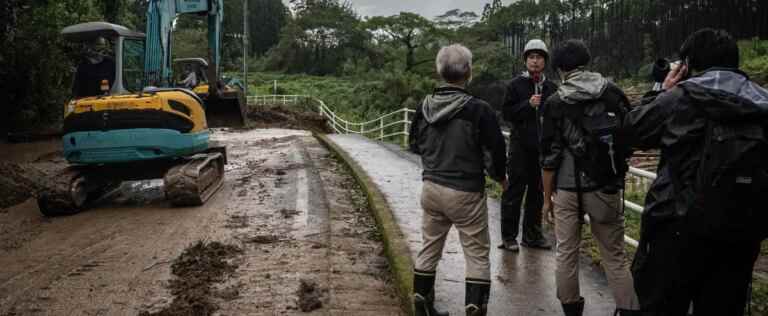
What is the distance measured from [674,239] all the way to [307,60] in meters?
68.0

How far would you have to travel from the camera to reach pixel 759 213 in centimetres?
274

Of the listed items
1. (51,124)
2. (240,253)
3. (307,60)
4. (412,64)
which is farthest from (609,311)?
(307,60)

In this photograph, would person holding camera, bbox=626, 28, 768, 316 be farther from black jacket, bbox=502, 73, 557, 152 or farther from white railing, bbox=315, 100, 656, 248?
black jacket, bbox=502, 73, 557, 152

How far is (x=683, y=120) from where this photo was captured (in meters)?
2.93

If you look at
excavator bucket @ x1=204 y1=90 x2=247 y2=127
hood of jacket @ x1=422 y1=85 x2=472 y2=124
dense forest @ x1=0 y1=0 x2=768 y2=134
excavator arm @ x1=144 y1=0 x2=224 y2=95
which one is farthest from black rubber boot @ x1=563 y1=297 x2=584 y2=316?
dense forest @ x1=0 y1=0 x2=768 y2=134

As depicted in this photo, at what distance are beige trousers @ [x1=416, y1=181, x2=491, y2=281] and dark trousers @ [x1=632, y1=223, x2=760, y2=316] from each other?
1126 millimetres

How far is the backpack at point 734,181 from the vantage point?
8.88ft

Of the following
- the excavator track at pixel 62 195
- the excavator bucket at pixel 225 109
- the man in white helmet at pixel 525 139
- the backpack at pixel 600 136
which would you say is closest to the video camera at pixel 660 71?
the backpack at pixel 600 136

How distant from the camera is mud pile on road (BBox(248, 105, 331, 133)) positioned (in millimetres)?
28562

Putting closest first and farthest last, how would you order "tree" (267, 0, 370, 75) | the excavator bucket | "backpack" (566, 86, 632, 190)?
"backpack" (566, 86, 632, 190) < the excavator bucket < "tree" (267, 0, 370, 75)

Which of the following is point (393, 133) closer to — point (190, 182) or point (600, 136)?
point (190, 182)

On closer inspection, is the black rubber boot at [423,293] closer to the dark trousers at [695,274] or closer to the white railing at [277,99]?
the dark trousers at [695,274]

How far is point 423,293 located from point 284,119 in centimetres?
2583

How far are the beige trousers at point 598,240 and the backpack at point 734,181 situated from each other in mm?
1087
